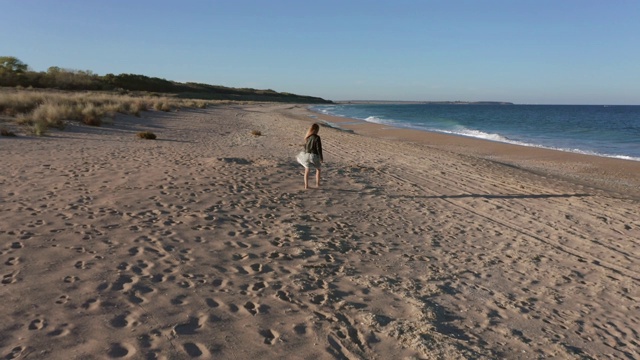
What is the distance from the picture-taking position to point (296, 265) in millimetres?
5559

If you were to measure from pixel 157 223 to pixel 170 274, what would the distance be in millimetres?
1842

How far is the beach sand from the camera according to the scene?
3.88 metres

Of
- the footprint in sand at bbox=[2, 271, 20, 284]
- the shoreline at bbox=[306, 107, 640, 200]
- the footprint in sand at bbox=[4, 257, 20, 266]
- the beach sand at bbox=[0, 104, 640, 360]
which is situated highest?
the footprint in sand at bbox=[4, 257, 20, 266]

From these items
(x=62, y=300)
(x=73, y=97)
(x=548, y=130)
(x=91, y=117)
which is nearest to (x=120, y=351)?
(x=62, y=300)

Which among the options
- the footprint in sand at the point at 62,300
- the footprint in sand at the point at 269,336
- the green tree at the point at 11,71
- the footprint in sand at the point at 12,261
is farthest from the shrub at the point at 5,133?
the green tree at the point at 11,71

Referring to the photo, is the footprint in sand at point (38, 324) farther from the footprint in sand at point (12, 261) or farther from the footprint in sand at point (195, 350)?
the footprint in sand at point (12, 261)

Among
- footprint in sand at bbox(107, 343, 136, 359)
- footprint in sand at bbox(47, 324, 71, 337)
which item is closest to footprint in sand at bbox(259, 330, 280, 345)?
footprint in sand at bbox(107, 343, 136, 359)

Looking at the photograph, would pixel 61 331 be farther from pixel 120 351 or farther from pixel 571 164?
pixel 571 164

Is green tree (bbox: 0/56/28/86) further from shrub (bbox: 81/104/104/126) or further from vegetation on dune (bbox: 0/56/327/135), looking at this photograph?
shrub (bbox: 81/104/104/126)

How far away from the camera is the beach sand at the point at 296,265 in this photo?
3879 mm

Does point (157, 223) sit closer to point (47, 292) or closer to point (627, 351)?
point (47, 292)

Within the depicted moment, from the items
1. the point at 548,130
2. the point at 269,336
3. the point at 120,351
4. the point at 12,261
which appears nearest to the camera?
the point at 120,351

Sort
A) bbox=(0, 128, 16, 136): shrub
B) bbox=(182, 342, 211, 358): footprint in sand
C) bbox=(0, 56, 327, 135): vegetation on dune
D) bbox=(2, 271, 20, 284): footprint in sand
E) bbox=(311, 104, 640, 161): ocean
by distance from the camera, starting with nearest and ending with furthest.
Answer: bbox=(182, 342, 211, 358): footprint in sand < bbox=(2, 271, 20, 284): footprint in sand < bbox=(0, 128, 16, 136): shrub < bbox=(0, 56, 327, 135): vegetation on dune < bbox=(311, 104, 640, 161): ocean

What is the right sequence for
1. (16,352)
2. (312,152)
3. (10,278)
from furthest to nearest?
1. (312,152)
2. (10,278)
3. (16,352)
